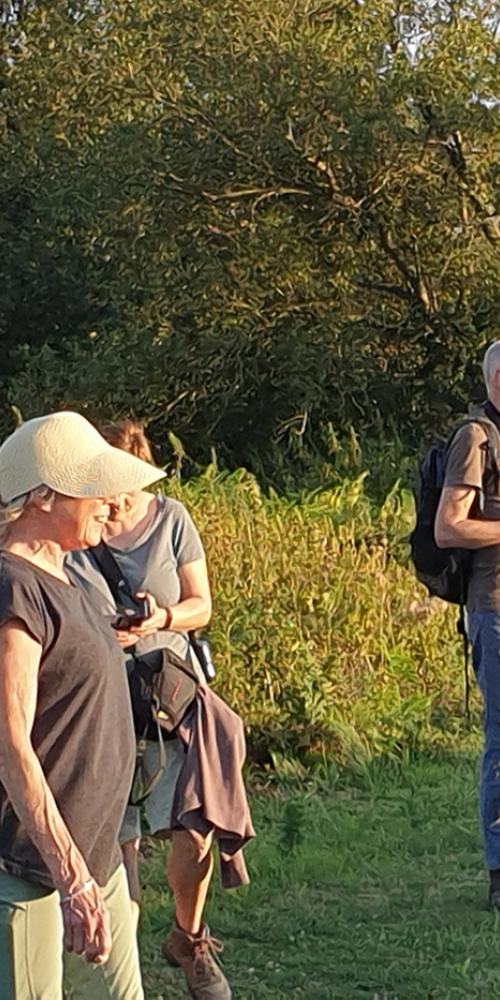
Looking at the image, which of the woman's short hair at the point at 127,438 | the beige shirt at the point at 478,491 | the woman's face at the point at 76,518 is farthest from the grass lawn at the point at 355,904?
the woman's face at the point at 76,518

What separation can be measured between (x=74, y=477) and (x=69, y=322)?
18.0 metres

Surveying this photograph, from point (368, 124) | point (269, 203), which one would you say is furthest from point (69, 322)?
point (368, 124)

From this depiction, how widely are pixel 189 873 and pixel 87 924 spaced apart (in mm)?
1656

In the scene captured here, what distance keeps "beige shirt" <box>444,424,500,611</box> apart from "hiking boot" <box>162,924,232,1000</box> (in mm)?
1519

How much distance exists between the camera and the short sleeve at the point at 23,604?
2902 mm

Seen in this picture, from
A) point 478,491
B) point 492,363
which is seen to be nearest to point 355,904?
point 478,491

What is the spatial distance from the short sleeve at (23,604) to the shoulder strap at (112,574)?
1538mm

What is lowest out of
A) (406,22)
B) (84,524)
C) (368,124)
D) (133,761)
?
(133,761)

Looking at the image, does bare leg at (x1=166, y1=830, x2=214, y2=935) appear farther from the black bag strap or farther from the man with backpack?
the man with backpack

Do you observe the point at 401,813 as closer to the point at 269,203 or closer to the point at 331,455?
the point at 331,455

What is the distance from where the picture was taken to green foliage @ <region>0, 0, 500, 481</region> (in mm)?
13398

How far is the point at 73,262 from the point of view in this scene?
20031mm

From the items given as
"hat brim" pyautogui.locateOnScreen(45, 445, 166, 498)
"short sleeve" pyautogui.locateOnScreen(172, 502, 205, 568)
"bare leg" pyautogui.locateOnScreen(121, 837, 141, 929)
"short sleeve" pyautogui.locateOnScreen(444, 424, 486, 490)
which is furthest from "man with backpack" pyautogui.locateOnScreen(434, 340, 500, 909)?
"hat brim" pyautogui.locateOnScreen(45, 445, 166, 498)

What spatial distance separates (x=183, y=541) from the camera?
4.65 metres
